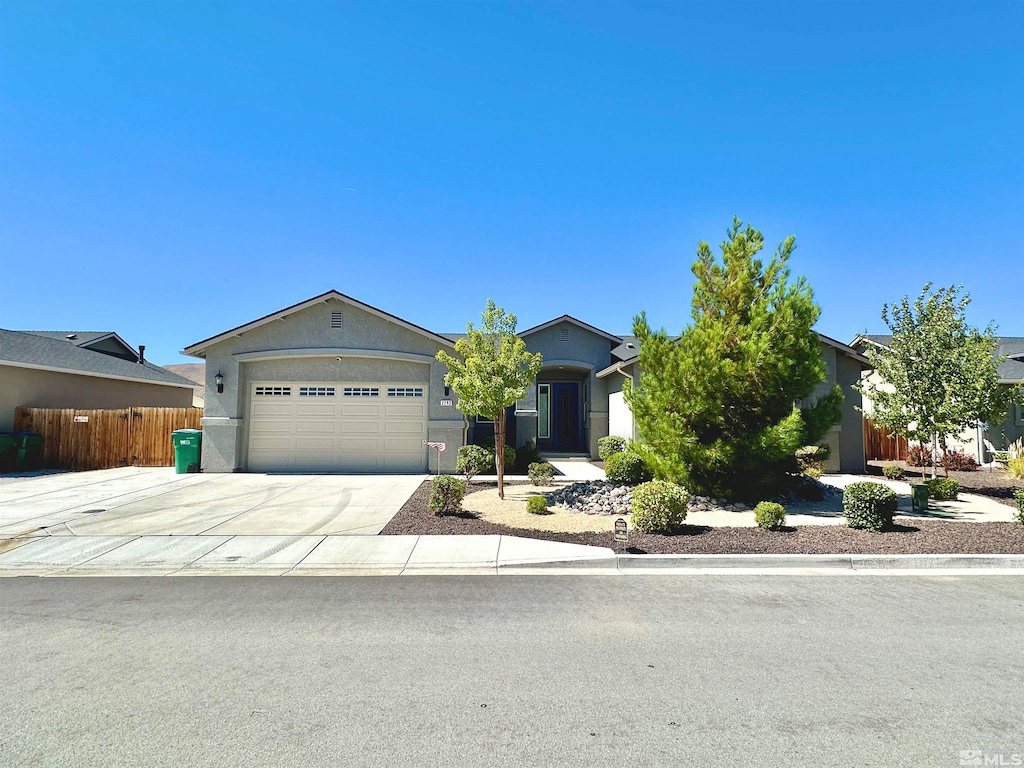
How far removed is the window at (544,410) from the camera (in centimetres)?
2370

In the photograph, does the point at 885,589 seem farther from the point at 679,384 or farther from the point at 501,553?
the point at 679,384

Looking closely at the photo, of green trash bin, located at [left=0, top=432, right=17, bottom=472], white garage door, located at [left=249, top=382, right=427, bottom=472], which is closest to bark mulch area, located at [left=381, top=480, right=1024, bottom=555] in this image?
white garage door, located at [left=249, top=382, right=427, bottom=472]

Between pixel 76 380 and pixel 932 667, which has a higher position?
pixel 76 380

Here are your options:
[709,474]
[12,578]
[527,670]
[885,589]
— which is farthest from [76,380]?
[885,589]

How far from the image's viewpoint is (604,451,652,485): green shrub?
42.8 ft

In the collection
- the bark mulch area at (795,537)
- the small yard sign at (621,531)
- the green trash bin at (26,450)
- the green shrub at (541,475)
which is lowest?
the bark mulch area at (795,537)

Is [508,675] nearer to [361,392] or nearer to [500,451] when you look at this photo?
[500,451]

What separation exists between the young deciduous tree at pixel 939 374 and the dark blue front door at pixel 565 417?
38.6 feet

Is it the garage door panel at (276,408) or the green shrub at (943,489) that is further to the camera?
the garage door panel at (276,408)

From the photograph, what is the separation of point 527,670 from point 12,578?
6675mm

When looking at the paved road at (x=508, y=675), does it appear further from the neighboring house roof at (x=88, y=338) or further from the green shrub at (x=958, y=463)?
the neighboring house roof at (x=88, y=338)

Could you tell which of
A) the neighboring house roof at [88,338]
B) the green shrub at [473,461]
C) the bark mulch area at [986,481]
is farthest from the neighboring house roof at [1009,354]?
the neighboring house roof at [88,338]

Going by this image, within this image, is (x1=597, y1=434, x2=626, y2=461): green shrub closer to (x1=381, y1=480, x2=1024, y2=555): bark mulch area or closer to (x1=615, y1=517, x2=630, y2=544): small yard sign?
(x1=381, y1=480, x2=1024, y2=555): bark mulch area

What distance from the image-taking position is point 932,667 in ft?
14.4
